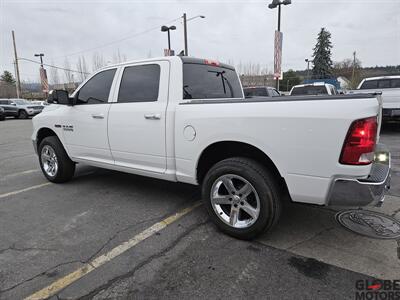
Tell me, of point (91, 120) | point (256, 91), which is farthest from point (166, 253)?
point (256, 91)

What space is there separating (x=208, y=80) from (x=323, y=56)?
6246 cm

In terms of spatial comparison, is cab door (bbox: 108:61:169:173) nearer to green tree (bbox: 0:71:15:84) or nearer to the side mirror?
the side mirror

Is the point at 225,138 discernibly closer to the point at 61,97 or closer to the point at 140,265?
the point at 140,265

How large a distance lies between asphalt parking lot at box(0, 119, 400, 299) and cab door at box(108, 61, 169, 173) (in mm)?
689

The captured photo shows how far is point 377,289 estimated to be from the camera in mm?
2332

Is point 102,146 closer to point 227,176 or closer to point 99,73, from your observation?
point 99,73

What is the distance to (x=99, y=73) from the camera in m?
4.41

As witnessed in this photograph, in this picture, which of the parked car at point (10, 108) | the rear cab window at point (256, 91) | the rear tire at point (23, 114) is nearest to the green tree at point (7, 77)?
the parked car at point (10, 108)

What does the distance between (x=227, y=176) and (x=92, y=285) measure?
1.56 m

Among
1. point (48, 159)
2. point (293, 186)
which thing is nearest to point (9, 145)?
point (48, 159)

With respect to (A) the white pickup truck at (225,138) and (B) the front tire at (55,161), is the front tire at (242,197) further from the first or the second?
(B) the front tire at (55,161)

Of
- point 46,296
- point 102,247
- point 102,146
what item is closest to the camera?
point 46,296

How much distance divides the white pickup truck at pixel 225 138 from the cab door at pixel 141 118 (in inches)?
0.5

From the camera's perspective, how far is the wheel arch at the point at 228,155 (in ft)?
9.96
